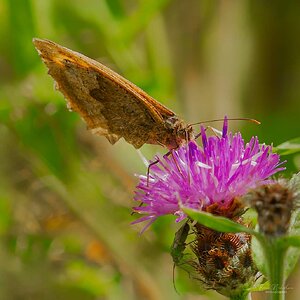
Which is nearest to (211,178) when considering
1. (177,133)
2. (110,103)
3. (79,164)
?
(177,133)

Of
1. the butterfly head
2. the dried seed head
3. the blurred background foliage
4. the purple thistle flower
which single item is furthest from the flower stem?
the blurred background foliage

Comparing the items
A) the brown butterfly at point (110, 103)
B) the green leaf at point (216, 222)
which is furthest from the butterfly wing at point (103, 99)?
the green leaf at point (216, 222)

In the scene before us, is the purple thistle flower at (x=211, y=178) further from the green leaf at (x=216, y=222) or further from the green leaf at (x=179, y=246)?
the green leaf at (x=216, y=222)

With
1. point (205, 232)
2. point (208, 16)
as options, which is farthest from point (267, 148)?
point (208, 16)

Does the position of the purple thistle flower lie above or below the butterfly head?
below

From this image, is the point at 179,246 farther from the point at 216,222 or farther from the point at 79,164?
the point at 79,164

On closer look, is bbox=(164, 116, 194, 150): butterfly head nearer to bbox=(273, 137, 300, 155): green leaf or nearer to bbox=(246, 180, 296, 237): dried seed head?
bbox=(273, 137, 300, 155): green leaf
